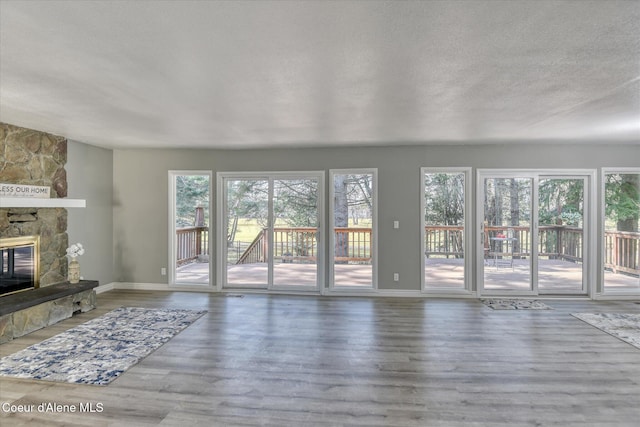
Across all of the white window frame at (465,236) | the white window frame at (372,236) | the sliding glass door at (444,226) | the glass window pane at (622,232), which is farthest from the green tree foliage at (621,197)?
the white window frame at (372,236)

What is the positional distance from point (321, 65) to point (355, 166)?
10.8 feet

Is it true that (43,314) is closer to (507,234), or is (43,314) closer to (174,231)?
(174,231)

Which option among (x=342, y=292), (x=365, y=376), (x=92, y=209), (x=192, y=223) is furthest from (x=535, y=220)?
(x=92, y=209)

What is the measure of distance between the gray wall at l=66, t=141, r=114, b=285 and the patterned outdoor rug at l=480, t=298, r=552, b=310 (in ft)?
20.8

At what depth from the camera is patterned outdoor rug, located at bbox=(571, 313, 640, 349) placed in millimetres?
3734

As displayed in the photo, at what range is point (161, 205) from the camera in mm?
5887

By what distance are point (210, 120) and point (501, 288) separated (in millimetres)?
5105

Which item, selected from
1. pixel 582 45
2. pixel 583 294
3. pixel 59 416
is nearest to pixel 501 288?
pixel 583 294

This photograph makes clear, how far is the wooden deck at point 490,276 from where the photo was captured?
5465 mm

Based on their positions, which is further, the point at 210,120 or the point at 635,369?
the point at 210,120

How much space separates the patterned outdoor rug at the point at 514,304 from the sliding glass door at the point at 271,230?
272cm

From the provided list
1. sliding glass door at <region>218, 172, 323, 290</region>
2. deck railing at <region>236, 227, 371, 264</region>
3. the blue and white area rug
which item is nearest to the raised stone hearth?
the blue and white area rug

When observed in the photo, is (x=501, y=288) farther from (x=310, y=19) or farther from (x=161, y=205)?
(x=161, y=205)

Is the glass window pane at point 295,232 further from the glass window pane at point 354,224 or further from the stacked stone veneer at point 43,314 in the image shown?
the stacked stone veneer at point 43,314
